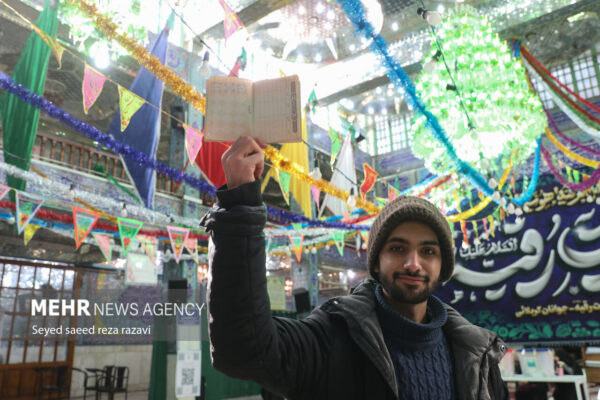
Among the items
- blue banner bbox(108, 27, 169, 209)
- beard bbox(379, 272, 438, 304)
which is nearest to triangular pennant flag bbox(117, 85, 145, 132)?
blue banner bbox(108, 27, 169, 209)

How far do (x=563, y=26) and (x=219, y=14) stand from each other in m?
6.92

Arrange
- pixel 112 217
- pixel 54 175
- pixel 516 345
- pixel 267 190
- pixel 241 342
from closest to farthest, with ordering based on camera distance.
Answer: pixel 241 342, pixel 112 217, pixel 54 175, pixel 516 345, pixel 267 190

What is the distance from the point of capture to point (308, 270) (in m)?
11.2

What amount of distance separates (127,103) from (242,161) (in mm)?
3400

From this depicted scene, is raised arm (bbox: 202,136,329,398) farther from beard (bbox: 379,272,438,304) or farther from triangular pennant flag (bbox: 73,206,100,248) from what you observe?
triangular pennant flag (bbox: 73,206,100,248)

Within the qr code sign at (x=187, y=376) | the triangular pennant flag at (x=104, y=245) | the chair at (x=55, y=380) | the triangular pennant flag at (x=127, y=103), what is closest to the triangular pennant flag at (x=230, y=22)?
the triangular pennant flag at (x=127, y=103)

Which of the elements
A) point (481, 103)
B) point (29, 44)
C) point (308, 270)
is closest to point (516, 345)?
point (308, 270)

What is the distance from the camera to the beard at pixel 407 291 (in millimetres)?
922

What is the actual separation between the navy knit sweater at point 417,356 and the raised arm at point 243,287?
0.24 meters

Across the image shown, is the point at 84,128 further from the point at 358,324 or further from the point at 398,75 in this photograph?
the point at 358,324

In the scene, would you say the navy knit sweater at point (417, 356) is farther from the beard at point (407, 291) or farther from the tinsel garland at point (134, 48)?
A: the tinsel garland at point (134, 48)

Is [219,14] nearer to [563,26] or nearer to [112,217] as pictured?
[112,217]

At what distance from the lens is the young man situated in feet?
2.29

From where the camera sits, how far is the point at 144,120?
419cm
